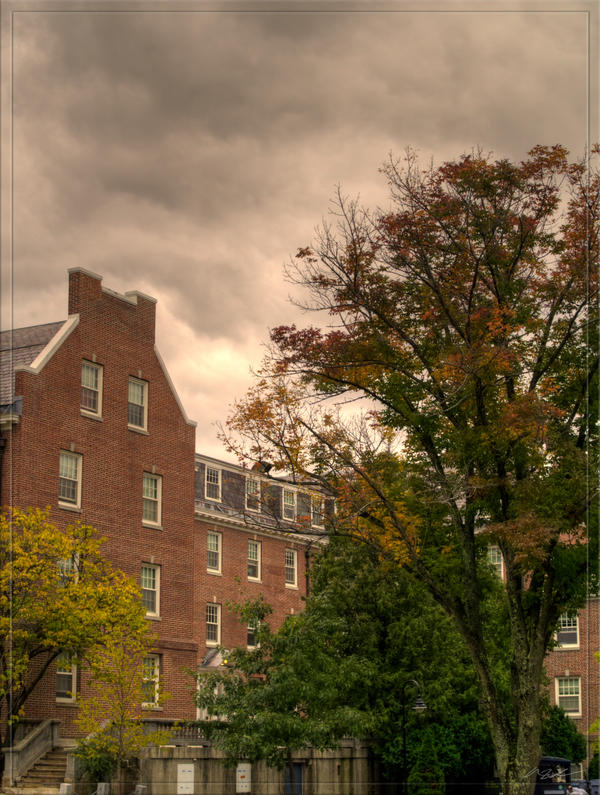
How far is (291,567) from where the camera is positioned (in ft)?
200

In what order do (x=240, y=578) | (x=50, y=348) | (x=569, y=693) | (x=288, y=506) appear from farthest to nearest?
1. (x=288, y=506)
2. (x=569, y=693)
3. (x=240, y=578)
4. (x=50, y=348)

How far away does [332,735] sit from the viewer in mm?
31812

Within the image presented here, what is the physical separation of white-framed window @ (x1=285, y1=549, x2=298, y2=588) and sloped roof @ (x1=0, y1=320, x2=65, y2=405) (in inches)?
980

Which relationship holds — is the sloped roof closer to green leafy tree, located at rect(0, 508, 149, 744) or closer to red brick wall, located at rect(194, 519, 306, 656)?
green leafy tree, located at rect(0, 508, 149, 744)

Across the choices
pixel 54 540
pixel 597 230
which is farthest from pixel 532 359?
pixel 54 540

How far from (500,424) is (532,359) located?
2819 millimetres

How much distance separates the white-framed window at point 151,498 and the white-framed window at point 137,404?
2.07 meters

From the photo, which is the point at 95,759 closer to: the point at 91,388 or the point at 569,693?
the point at 91,388

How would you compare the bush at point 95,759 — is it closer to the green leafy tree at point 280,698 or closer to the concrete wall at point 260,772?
the concrete wall at point 260,772

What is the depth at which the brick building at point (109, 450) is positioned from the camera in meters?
36.1

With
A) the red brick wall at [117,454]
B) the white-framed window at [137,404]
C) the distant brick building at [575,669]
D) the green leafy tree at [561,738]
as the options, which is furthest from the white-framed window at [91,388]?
the distant brick building at [575,669]

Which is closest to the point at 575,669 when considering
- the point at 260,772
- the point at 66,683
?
the point at 260,772

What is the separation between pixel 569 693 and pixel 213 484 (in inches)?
940

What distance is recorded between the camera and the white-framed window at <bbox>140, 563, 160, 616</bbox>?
4066cm
